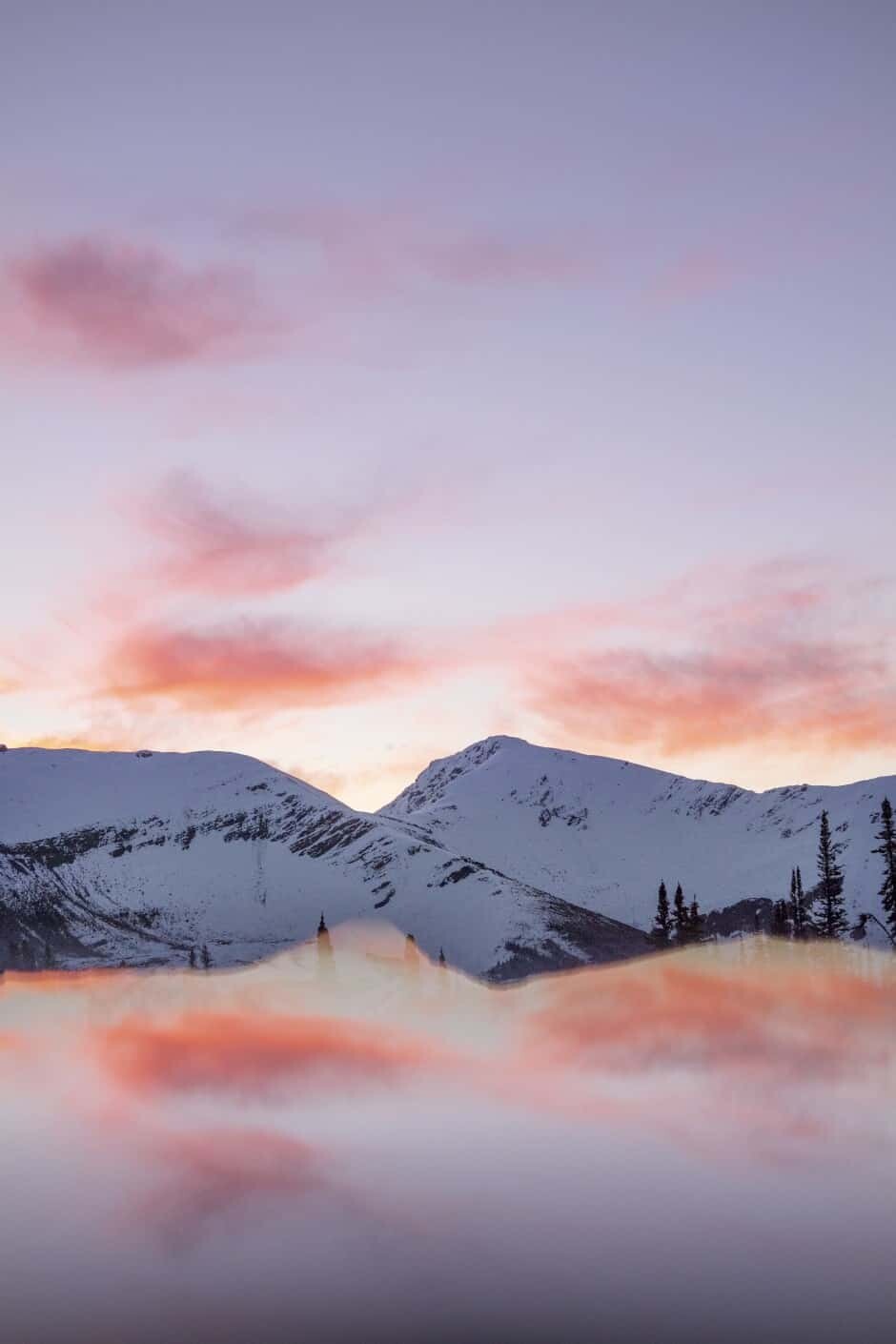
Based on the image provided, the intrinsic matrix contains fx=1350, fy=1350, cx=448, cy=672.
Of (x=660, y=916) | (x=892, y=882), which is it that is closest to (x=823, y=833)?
(x=660, y=916)

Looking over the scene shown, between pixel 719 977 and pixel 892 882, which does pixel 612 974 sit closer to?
pixel 719 977

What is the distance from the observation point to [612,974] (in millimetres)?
21641

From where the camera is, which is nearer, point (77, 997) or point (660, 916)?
point (77, 997)

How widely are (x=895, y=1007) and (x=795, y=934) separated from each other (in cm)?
13810

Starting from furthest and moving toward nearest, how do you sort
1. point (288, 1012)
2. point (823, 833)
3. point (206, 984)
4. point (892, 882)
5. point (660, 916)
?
point (660, 916) < point (823, 833) < point (892, 882) < point (206, 984) < point (288, 1012)

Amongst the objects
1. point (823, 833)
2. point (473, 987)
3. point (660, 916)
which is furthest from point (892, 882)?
point (473, 987)

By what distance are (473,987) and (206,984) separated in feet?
16.1

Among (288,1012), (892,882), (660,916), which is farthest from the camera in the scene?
(660,916)

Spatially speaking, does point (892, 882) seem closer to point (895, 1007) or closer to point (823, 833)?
point (823, 833)

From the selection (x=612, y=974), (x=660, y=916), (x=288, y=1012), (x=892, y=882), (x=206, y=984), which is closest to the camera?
(x=288, y=1012)

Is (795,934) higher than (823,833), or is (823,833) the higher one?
(823,833)

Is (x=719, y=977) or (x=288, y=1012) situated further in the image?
(x=719, y=977)

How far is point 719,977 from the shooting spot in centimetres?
2041

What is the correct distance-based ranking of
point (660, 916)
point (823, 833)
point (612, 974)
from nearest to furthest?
point (612, 974) → point (823, 833) → point (660, 916)
